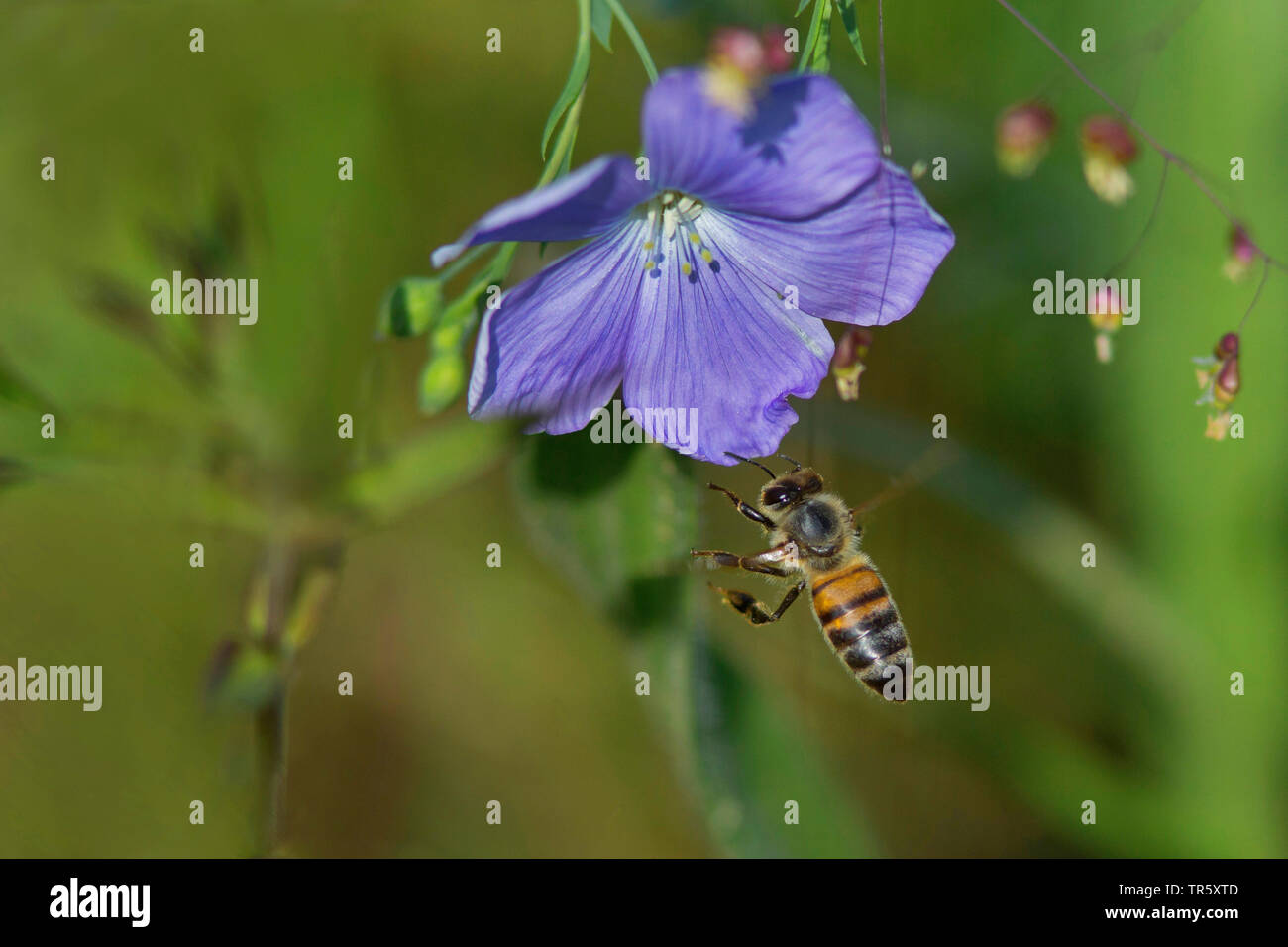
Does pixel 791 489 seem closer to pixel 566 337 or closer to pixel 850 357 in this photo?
pixel 850 357

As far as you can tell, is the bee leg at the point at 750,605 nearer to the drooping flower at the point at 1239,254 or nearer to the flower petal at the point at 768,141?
the flower petal at the point at 768,141

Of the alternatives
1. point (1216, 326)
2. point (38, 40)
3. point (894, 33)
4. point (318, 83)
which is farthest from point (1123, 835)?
point (38, 40)

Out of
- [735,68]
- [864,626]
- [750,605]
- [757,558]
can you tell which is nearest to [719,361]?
[757,558]

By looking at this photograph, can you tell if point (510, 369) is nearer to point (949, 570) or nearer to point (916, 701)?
point (916, 701)

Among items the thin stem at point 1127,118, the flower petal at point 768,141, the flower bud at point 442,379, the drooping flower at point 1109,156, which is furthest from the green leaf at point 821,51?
the flower bud at point 442,379

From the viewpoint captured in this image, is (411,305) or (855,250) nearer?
(411,305)

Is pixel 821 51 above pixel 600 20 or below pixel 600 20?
below

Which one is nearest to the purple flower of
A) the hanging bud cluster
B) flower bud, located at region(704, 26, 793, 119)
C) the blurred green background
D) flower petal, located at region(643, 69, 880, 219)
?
flower petal, located at region(643, 69, 880, 219)
